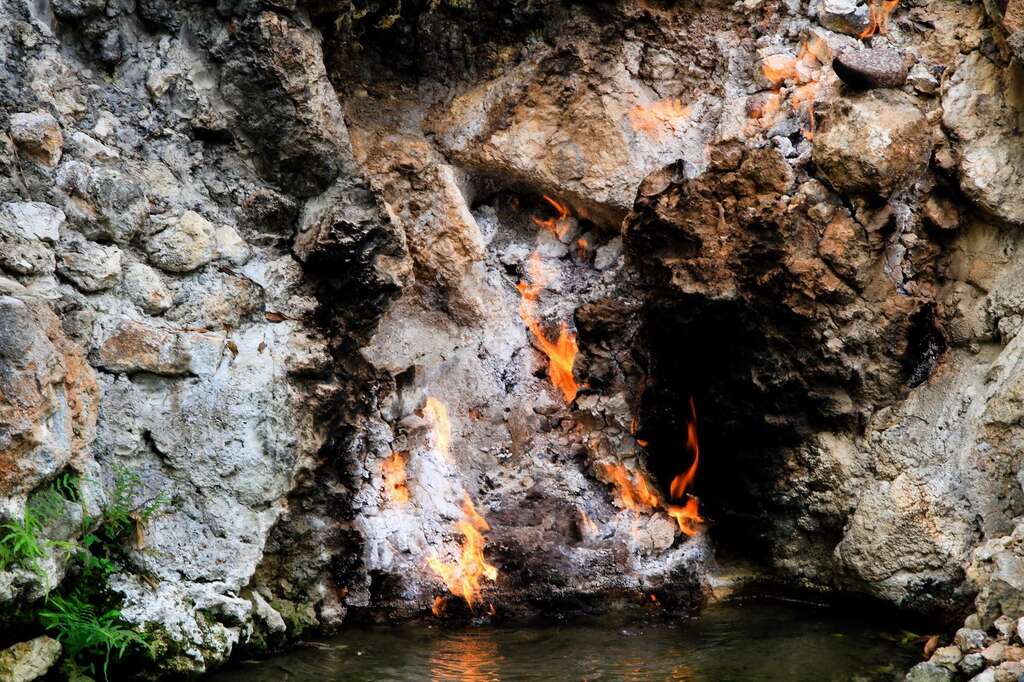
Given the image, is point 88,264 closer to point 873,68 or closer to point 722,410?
point 722,410

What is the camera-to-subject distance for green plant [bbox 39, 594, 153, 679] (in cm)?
498

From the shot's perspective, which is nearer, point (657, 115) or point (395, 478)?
point (395, 478)

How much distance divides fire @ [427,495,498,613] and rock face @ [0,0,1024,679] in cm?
5

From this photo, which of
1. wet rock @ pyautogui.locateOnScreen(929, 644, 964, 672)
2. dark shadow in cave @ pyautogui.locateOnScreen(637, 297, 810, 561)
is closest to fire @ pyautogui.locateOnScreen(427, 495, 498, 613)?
dark shadow in cave @ pyautogui.locateOnScreen(637, 297, 810, 561)

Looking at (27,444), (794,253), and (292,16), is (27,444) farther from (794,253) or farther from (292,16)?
(794,253)

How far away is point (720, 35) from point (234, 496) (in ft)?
14.6

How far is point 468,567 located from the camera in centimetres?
673

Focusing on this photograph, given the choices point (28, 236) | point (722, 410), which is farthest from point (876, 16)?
point (28, 236)

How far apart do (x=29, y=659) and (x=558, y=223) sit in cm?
456

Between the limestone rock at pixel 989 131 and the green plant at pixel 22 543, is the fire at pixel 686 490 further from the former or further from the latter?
the green plant at pixel 22 543

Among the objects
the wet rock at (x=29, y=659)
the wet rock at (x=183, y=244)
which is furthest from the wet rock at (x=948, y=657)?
the wet rock at (x=183, y=244)

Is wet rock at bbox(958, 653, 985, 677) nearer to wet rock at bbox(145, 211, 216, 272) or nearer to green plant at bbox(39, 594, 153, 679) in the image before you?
green plant at bbox(39, 594, 153, 679)

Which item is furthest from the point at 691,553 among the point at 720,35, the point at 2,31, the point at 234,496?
the point at 2,31

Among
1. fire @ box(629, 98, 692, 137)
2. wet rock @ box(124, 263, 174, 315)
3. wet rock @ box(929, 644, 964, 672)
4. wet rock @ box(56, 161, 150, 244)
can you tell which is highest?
fire @ box(629, 98, 692, 137)
